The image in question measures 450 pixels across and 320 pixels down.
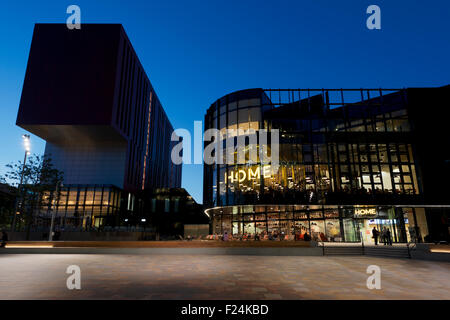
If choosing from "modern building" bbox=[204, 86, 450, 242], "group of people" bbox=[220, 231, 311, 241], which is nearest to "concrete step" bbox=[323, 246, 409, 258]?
"group of people" bbox=[220, 231, 311, 241]

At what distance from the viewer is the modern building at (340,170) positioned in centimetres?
2697

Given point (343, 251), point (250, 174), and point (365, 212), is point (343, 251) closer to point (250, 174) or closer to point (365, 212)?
point (365, 212)

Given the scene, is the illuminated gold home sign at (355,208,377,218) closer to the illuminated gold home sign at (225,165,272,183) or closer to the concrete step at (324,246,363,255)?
the concrete step at (324,246,363,255)

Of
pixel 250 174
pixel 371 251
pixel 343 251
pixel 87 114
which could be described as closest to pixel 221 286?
pixel 343 251

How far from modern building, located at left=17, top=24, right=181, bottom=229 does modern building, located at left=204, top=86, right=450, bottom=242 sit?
2246 centimetres

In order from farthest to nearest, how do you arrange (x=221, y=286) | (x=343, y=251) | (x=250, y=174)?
1. (x=250, y=174)
2. (x=343, y=251)
3. (x=221, y=286)

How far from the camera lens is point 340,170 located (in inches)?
1136

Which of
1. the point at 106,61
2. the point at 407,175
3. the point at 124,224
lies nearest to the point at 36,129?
the point at 106,61

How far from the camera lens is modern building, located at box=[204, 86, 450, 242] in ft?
88.5

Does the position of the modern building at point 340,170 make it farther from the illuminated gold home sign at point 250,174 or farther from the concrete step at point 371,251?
the concrete step at point 371,251

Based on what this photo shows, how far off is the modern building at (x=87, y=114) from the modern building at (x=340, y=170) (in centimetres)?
2246

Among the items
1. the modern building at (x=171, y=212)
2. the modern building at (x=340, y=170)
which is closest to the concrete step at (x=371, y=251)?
the modern building at (x=340, y=170)

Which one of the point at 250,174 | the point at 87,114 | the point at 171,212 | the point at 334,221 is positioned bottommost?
the point at 334,221

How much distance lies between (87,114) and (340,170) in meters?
39.7
